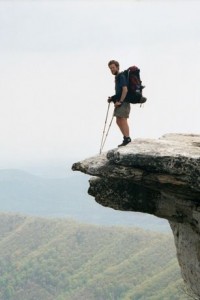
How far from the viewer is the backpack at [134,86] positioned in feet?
64.3

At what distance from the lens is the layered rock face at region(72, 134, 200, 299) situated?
16.3 m

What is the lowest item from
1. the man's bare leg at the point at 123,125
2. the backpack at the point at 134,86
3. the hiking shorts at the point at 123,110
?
the man's bare leg at the point at 123,125

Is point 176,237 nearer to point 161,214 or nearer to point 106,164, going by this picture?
point 161,214

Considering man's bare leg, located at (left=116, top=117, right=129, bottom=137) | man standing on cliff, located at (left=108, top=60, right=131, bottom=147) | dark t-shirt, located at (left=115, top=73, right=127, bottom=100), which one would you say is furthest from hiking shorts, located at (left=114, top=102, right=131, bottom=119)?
dark t-shirt, located at (left=115, top=73, right=127, bottom=100)

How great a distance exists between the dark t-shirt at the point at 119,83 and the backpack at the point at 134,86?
10.7 inches

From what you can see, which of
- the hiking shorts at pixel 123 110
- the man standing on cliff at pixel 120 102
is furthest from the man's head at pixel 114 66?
the hiking shorts at pixel 123 110

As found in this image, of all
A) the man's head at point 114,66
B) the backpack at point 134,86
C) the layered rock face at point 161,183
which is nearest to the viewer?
the layered rock face at point 161,183

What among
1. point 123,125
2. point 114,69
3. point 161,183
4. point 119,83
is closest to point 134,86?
point 119,83

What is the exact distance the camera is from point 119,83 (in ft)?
64.1

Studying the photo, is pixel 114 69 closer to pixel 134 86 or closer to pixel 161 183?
pixel 134 86

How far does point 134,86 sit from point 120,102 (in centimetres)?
85

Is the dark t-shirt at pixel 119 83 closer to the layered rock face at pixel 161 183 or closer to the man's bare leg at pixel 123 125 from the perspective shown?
the man's bare leg at pixel 123 125

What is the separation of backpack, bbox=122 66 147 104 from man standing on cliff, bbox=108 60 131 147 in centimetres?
30

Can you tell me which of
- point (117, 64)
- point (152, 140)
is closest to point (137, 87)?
point (117, 64)
